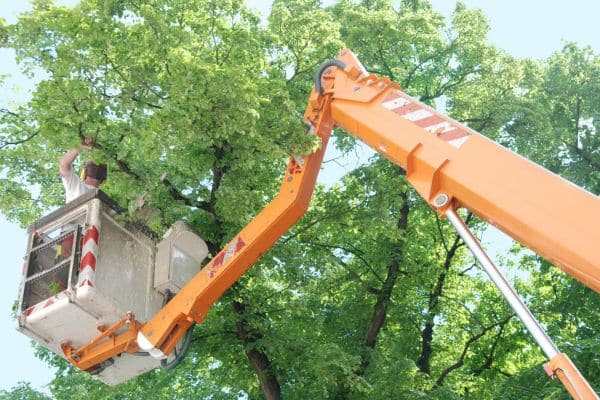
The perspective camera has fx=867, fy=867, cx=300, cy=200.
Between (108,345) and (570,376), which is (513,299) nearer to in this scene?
(570,376)

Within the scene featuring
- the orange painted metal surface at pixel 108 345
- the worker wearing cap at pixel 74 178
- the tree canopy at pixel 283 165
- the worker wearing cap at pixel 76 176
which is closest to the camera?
the orange painted metal surface at pixel 108 345

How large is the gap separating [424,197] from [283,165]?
6.31 metres

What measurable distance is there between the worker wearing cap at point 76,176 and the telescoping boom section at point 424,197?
5.94 feet

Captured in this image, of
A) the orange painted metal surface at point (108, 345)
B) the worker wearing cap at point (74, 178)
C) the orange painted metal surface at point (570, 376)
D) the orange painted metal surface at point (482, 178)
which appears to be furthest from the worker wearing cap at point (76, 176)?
the orange painted metal surface at point (570, 376)

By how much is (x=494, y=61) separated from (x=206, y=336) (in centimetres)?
763

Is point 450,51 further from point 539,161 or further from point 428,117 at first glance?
point 428,117

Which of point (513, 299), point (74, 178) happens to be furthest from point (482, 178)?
point (74, 178)

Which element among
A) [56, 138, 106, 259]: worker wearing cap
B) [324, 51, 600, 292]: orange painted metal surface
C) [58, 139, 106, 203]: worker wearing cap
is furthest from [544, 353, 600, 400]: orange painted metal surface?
[58, 139, 106, 203]: worker wearing cap

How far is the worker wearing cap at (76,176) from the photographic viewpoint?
389 inches

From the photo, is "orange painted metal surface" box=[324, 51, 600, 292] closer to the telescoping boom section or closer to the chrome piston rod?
the telescoping boom section

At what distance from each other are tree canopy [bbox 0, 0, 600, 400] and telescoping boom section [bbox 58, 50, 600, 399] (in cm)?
85

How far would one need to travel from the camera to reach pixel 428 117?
7.25 meters

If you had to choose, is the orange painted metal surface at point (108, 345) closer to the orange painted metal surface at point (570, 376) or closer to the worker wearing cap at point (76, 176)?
the worker wearing cap at point (76, 176)

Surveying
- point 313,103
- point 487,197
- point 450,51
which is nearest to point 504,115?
point 450,51
